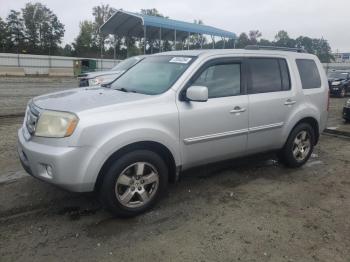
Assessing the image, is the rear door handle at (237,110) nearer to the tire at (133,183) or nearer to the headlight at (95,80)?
the tire at (133,183)

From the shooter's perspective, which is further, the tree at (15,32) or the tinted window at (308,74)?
the tree at (15,32)

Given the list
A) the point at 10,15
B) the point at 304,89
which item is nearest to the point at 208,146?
the point at 304,89

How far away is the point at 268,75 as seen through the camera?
5.27m

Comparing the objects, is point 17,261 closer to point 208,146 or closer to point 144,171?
point 144,171

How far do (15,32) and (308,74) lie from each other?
74.7 m

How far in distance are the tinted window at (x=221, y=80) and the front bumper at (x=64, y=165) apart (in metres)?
1.66

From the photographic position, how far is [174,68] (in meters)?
4.57

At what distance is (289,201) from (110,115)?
8.07ft

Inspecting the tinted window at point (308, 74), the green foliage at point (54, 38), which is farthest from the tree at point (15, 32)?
the tinted window at point (308, 74)

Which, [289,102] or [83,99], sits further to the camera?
[289,102]

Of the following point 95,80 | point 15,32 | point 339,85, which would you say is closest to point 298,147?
point 95,80

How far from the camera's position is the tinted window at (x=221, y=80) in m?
4.52

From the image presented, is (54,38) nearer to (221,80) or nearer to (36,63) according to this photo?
(36,63)

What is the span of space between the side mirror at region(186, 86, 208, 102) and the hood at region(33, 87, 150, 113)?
470 mm
